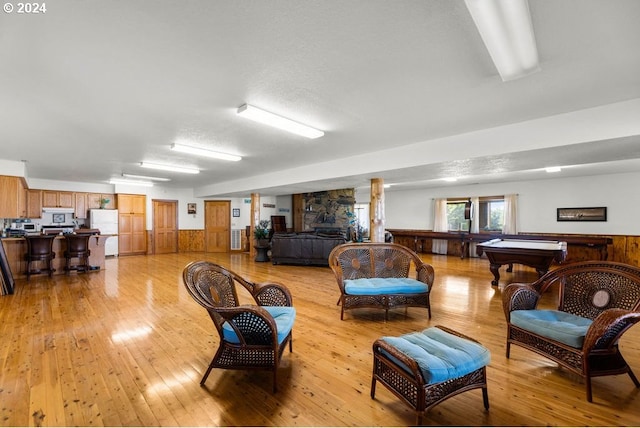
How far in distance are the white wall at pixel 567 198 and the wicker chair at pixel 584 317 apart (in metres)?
6.90

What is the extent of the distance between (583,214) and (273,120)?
8.94 meters

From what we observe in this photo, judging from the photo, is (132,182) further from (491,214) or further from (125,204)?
(491,214)

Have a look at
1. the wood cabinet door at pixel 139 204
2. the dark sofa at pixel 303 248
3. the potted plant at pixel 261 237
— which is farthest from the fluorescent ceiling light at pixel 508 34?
the wood cabinet door at pixel 139 204

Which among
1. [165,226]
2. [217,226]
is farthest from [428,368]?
[165,226]

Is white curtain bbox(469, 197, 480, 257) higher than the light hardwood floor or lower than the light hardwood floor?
higher

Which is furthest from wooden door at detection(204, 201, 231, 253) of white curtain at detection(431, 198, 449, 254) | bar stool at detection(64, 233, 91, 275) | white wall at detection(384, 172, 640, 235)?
white curtain at detection(431, 198, 449, 254)

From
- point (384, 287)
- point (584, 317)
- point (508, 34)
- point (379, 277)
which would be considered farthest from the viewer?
point (379, 277)

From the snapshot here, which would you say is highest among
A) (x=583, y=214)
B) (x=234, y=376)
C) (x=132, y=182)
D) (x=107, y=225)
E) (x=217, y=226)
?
(x=132, y=182)

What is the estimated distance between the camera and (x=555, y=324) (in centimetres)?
219

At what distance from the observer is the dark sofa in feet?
23.0

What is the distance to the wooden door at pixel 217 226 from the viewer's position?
35.0ft

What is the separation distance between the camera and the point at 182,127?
361 centimetres

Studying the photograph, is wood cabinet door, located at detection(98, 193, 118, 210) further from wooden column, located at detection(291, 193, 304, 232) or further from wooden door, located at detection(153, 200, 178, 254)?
wooden column, located at detection(291, 193, 304, 232)

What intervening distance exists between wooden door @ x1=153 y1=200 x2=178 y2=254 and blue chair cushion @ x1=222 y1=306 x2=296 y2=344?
30.1 feet
